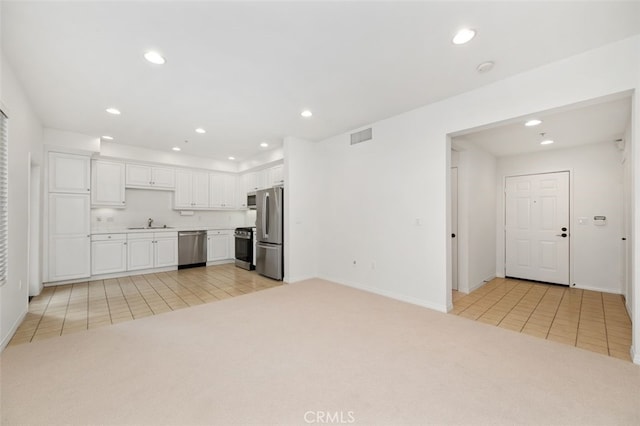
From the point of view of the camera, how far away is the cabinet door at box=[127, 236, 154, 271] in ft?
18.2

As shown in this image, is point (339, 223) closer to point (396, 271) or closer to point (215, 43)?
point (396, 271)

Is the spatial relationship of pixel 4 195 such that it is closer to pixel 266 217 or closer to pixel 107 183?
pixel 107 183

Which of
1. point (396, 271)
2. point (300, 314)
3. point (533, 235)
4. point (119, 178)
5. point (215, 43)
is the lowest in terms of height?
point (300, 314)

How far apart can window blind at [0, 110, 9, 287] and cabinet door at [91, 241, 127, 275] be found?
289 centimetres

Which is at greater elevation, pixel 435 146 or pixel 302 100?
pixel 302 100

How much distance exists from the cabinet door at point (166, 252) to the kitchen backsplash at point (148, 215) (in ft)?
2.33

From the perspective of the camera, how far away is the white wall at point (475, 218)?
4.49 metres

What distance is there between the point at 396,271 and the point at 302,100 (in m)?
2.80

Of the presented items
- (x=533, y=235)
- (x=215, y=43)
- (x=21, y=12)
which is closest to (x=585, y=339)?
(x=533, y=235)

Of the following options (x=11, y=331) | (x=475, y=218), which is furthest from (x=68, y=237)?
(x=475, y=218)

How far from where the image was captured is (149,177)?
5984mm

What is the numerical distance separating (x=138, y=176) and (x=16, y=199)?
10.3 feet

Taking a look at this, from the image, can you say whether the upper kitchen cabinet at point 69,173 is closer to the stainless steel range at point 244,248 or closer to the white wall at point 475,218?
the stainless steel range at point 244,248

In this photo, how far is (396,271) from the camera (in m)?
4.00
